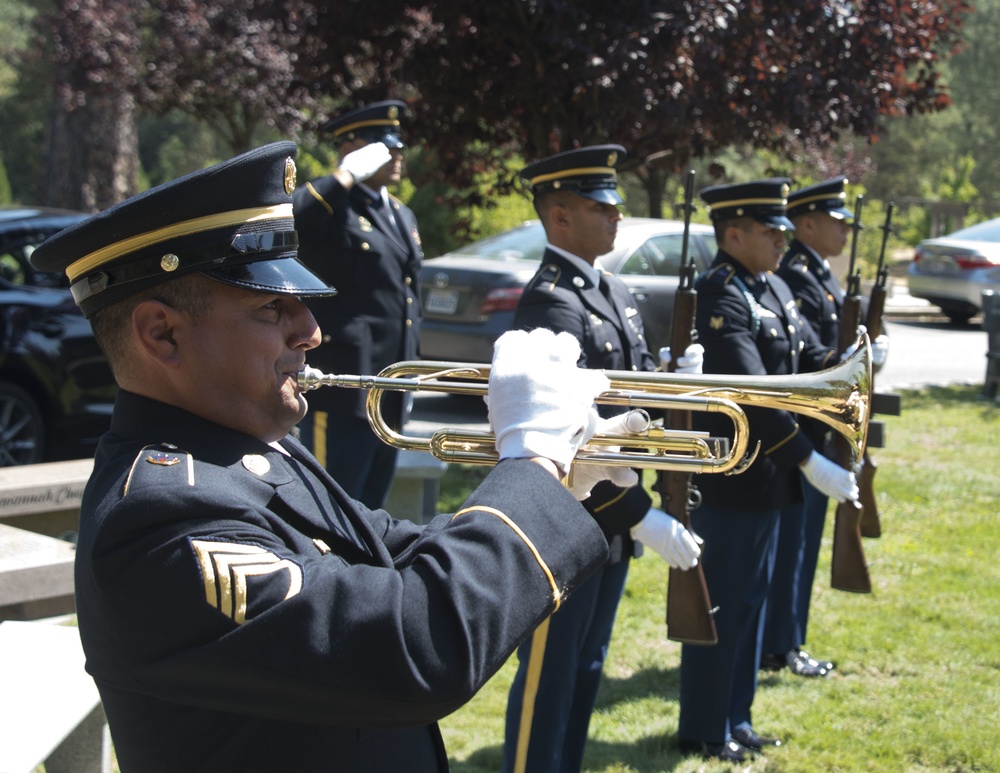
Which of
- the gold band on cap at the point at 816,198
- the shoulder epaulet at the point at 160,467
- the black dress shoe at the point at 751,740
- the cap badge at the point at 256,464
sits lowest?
the black dress shoe at the point at 751,740

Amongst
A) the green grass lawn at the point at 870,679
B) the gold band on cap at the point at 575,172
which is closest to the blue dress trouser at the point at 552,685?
the green grass lawn at the point at 870,679

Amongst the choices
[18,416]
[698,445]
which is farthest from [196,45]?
[698,445]

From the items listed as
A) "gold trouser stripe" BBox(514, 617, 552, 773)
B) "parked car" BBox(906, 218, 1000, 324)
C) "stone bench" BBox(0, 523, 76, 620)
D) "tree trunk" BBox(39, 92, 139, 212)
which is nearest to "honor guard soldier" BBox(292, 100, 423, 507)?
"stone bench" BBox(0, 523, 76, 620)

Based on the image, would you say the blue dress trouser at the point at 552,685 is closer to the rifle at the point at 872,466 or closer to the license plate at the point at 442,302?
the rifle at the point at 872,466

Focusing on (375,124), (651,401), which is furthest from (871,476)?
(651,401)

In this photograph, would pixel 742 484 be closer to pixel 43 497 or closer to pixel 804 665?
pixel 804 665

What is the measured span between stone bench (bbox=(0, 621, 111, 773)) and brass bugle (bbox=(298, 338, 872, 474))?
1.17 m

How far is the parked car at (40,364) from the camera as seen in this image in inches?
271

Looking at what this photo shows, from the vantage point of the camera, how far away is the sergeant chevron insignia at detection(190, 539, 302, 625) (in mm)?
1448

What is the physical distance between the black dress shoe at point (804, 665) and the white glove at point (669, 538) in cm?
183

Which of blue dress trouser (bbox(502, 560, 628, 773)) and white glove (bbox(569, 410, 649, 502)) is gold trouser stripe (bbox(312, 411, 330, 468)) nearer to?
blue dress trouser (bbox(502, 560, 628, 773))

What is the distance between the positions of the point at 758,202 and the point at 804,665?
2.10 metres

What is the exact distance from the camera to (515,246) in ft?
30.4

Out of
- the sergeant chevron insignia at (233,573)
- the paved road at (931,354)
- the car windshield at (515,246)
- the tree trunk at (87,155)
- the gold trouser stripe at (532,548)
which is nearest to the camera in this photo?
the sergeant chevron insignia at (233,573)
